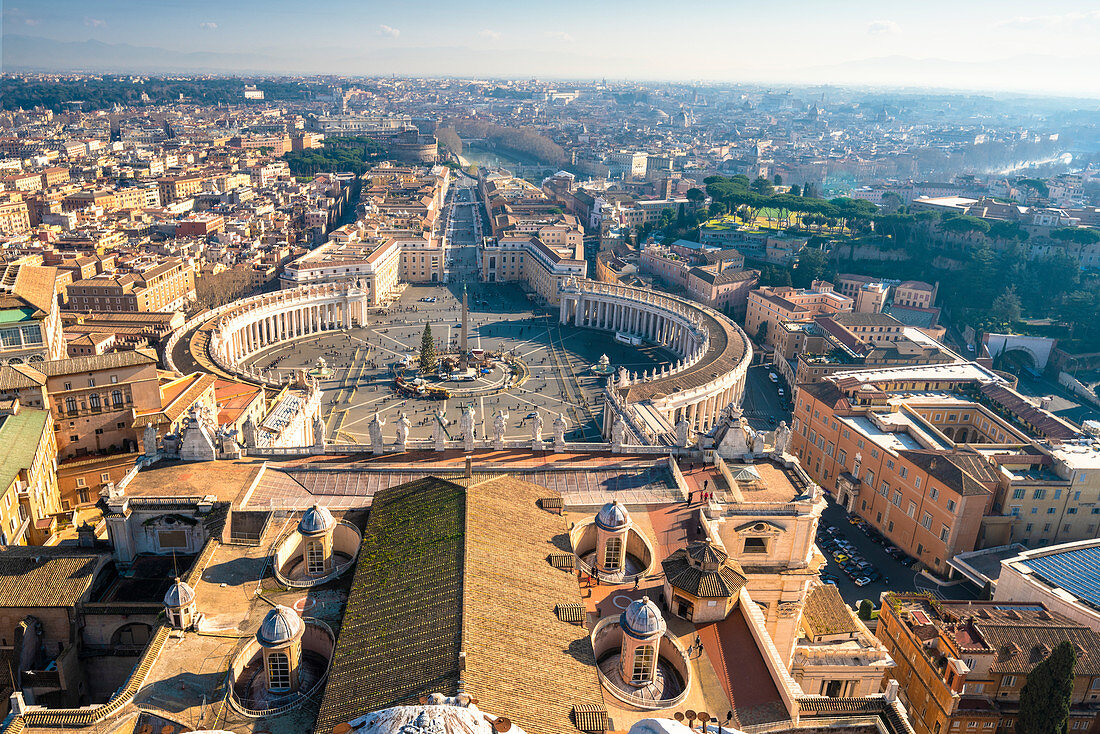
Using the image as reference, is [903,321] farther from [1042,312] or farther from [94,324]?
[94,324]

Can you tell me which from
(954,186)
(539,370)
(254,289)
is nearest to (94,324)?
(254,289)

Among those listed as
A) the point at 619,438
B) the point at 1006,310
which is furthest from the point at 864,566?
the point at 1006,310

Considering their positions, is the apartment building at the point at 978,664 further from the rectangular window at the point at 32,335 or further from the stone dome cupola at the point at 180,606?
the rectangular window at the point at 32,335

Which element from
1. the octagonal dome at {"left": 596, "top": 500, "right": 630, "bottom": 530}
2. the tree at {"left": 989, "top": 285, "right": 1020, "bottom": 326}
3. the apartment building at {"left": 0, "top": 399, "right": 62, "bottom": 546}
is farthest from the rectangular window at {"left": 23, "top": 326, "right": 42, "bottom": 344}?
the tree at {"left": 989, "top": 285, "right": 1020, "bottom": 326}

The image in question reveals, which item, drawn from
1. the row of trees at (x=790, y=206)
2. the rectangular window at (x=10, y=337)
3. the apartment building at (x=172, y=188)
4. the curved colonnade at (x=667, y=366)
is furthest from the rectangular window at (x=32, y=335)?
the apartment building at (x=172, y=188)

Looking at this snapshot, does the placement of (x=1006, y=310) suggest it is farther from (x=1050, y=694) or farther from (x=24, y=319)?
(x=24, y=319)
